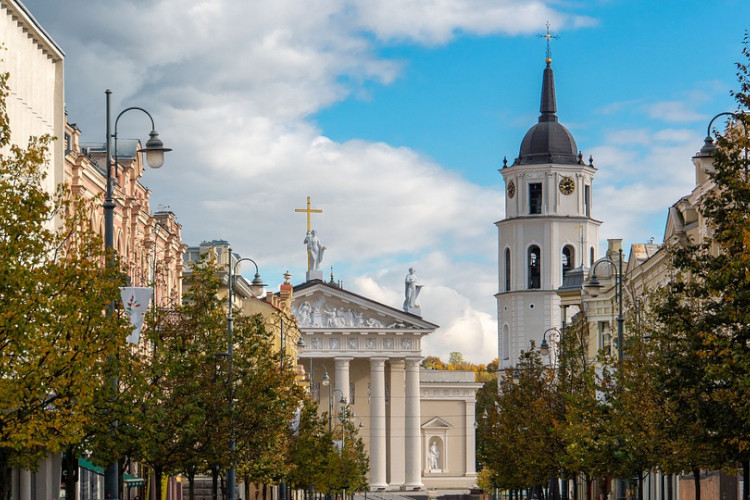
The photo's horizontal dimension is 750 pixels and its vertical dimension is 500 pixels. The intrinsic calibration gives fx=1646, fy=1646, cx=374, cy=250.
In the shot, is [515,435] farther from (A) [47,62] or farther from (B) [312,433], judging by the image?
(A) [47,62]

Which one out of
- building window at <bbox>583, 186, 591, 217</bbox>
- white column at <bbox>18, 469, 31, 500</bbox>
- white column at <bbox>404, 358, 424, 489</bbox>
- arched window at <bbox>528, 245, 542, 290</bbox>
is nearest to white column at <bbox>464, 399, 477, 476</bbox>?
white column at <bbox>404, 358, 424, 489</bbox>

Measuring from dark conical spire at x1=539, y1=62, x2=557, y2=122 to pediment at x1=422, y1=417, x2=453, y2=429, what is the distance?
3158 cm

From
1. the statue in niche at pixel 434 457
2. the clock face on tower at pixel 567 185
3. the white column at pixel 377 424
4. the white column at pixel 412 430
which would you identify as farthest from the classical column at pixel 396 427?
the clock face on tower at pixel 567 185

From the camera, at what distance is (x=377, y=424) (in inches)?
6058

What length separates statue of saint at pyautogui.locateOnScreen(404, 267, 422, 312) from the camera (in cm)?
15762

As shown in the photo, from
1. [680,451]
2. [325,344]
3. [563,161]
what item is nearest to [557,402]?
[680,451]

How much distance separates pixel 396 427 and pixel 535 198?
2654cm

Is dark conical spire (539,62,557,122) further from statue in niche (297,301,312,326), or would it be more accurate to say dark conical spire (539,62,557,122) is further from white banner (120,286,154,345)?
white banner (120,286,154,345)

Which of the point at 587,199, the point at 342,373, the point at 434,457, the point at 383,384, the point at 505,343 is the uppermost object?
the point at 587,199

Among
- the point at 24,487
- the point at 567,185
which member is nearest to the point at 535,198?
the point at 567,185

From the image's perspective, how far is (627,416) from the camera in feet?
148

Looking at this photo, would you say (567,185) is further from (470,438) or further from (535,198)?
(470,438)

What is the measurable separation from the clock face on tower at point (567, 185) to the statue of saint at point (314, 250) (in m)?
27.3

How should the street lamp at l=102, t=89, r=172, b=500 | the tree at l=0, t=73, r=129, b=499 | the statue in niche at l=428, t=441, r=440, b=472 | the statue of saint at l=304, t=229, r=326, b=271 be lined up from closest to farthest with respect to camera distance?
the tree at l=0, t=73, r=129, b=499 → the street lamp at l=102, t=89, r=172, b=500 → the statue of saint at l=304, t=229, r=326, b=271 → the statue in niche at l=428, t=441, r=440, b=472
